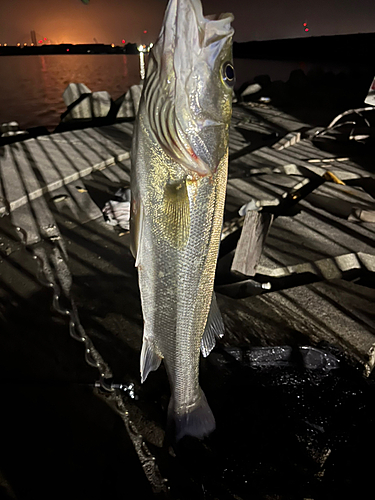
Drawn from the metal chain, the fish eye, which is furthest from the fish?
the metal chain

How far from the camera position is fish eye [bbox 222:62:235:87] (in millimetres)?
1489

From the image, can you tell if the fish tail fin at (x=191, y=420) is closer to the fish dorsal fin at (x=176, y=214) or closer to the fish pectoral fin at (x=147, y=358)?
the fish pectoral fin at (x=147, y=358)

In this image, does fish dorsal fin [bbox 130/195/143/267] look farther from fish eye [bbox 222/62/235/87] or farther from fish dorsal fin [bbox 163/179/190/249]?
fish eye [bbox 222/62/235/87]

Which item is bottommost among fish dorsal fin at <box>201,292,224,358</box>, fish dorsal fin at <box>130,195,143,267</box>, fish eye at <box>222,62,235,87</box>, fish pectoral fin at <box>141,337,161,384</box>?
fish pectoral fin at <box>141,337,161,384</box>

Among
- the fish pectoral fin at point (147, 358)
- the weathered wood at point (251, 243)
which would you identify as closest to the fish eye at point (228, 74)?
the fish pectoral fin at point (147, 358)

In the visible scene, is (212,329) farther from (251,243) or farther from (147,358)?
(251,243)

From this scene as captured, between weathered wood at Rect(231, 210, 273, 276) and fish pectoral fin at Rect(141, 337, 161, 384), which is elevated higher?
fish pectoral fin at Rect(141, 337, 161, 384)

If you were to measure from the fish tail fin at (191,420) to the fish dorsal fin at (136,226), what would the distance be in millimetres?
1108

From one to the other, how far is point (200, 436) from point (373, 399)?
1588mm

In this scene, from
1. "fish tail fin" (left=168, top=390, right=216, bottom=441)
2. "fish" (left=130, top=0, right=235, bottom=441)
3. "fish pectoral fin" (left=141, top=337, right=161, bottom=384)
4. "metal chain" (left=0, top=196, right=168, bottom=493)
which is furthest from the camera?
"metal chain" (left=0, top=196, right=168, bottom=493)

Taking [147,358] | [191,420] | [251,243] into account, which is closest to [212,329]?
[147,358]

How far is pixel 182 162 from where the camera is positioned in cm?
149

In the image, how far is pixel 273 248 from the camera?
458cm

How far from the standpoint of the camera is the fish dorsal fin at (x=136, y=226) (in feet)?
5.24
